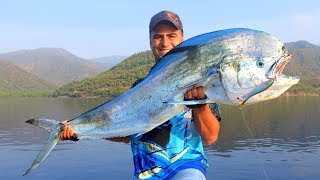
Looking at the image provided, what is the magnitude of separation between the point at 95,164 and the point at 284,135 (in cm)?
2425

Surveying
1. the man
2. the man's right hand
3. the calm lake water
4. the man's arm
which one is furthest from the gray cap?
the calm lake water

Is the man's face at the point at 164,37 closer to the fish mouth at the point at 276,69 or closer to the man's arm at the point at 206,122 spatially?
the man's arm at the point at 206,122

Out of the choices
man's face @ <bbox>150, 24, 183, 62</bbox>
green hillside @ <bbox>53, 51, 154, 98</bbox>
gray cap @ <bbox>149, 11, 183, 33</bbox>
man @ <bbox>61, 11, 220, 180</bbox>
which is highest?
gray cap @ <bbox>149, 11, 183, 33</bbox>

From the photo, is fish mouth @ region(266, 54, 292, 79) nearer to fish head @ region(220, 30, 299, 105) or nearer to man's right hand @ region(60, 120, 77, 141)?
fish head @ region(220, 30, 299, 105)

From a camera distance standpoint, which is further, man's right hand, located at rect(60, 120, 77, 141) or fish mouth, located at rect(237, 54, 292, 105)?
man's right hand, located at rect(60, 120, 77, 141)

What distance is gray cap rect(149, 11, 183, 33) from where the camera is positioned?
5098 mm

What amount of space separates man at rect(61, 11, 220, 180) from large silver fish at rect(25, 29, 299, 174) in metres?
0.80

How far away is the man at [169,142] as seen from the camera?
16.4ft

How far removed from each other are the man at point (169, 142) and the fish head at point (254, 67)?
3.40 ft

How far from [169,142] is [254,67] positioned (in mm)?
1752

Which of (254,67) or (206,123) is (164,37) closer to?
(206,123)

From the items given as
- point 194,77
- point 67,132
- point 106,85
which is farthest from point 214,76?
point 106,85

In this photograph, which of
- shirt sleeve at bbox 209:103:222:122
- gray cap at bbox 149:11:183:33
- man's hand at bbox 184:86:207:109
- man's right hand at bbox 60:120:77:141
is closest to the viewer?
man's hand at bbox 184:86:207:109

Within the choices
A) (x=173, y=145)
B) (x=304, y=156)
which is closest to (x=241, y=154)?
(x=304, y=156)
